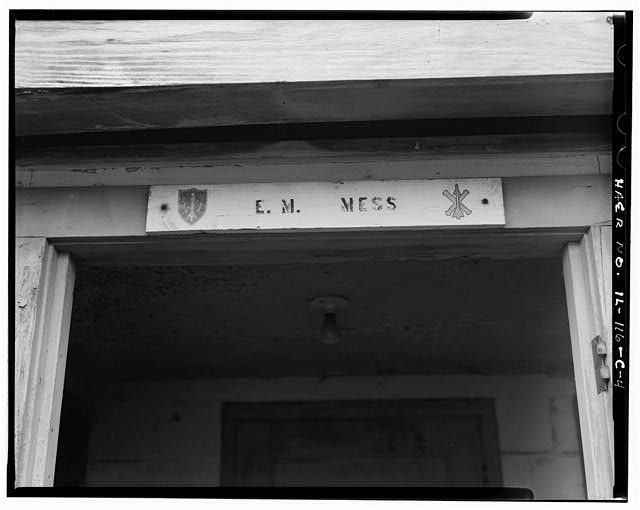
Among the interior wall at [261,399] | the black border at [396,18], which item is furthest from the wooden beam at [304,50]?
the interior wall at [261,399]

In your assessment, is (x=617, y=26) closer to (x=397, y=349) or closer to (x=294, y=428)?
(x=397, y=349)

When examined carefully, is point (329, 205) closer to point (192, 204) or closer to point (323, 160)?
point (323, 160)

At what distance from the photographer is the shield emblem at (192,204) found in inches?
63.5

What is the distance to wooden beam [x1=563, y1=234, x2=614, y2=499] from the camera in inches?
57.2

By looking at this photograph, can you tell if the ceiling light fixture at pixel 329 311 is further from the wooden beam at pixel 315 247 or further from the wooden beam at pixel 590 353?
the wooden beam at pixel 590 353

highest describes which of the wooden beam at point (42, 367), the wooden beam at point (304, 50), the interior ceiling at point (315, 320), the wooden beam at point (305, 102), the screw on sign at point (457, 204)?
the wooden beam at point (304, 50)

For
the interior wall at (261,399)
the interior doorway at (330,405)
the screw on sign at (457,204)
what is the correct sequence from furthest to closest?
the interior wall at (261,399) → the interior doorway at (330,405) → the screw on sign at (457,204)

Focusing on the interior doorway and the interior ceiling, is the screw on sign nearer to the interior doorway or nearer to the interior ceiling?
the interior ceiling

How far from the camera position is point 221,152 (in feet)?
5.35

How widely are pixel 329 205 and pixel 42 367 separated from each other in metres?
0.63

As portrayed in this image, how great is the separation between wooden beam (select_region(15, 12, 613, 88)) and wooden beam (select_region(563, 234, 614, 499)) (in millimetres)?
373

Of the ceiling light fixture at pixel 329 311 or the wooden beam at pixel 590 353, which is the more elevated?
the ceiling light fixture at pixel 329 311

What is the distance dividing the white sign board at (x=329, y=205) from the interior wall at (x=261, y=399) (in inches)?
70.3

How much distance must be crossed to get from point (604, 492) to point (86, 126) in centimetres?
117
